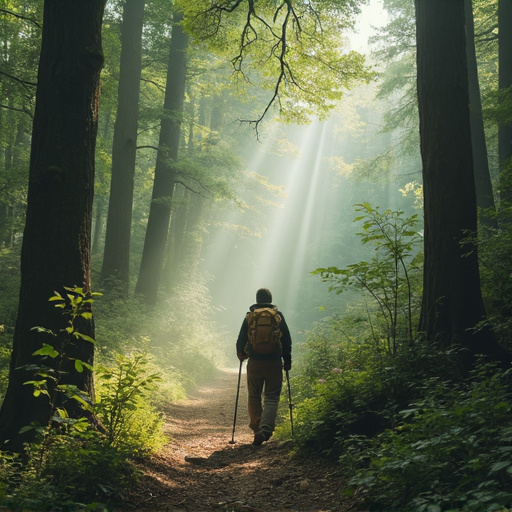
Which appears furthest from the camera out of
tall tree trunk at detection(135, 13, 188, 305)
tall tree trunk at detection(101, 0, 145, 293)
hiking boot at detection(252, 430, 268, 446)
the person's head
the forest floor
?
tall tree trunk at detection(135, 13, 188, 305)

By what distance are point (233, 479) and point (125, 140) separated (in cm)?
1079

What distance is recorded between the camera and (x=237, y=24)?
10.2 m

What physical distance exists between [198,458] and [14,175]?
1057 cm

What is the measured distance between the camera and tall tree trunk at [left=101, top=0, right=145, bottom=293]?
1373cm

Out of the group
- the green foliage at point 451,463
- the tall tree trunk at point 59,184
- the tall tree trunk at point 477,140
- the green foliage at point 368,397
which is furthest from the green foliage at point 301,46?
the green foliage at point 451,463

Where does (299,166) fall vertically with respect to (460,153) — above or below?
above

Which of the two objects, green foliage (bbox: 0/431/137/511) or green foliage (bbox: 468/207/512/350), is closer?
green foliage (bbox: 0/431/137/511)

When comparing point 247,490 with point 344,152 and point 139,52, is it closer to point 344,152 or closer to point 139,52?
point 139,52

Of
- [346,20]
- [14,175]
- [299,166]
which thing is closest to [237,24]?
[346,20]

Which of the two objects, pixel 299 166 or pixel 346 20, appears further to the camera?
pixel 299 166

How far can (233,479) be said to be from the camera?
17.5 feet

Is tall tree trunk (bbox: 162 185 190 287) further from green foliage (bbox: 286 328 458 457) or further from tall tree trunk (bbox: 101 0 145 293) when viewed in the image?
green foliage (bbox: 286 328 458 457)

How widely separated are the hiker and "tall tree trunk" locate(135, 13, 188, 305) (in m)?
8.91

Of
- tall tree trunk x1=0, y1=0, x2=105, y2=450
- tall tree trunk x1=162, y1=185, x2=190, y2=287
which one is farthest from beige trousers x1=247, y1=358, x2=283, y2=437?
tall tree trunk x1=162, y1=185, x2=190, y2=287
